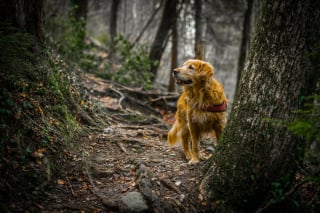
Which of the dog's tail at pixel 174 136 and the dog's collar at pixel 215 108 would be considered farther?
the dog's tail at pixel 174 136

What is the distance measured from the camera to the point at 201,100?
16.8 ft

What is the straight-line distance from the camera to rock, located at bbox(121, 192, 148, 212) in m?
3.57

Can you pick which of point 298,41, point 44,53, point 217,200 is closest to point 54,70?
point 44,53

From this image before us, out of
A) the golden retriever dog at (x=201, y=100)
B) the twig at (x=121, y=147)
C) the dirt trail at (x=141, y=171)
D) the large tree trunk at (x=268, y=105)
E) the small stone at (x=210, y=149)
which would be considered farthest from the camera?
the small stone at (x=210, y=149)

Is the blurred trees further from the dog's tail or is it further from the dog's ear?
the dog's tail

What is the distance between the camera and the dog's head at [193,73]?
506 cm

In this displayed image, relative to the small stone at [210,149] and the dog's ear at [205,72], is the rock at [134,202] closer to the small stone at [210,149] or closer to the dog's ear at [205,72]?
the dog's ear at [205,72]

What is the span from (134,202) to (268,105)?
2.01 metres

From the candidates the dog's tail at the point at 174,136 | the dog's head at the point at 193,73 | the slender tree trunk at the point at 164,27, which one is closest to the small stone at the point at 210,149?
the dog's tail at the point at 174,136

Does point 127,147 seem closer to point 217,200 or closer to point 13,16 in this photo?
point 217,200

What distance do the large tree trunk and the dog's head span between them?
1343 mm

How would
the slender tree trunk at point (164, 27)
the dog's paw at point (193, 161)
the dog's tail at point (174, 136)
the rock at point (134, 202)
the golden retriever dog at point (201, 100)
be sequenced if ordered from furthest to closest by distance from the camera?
1. the slender tree trunk at point (164, 27)
2. the dog's tail at point (174, 136)
3. the golden retriever dog at point (201, 100)
4. the dog's paw at point (193, 161)
5. the rock at point (134, 202)

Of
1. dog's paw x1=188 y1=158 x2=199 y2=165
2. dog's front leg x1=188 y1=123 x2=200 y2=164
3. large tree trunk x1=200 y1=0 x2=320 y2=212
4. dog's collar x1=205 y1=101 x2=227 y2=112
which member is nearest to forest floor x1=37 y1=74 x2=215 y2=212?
dog's paw x1=188 y1=158 x2=199 y2=165

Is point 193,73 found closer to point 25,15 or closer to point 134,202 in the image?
point 134,202
